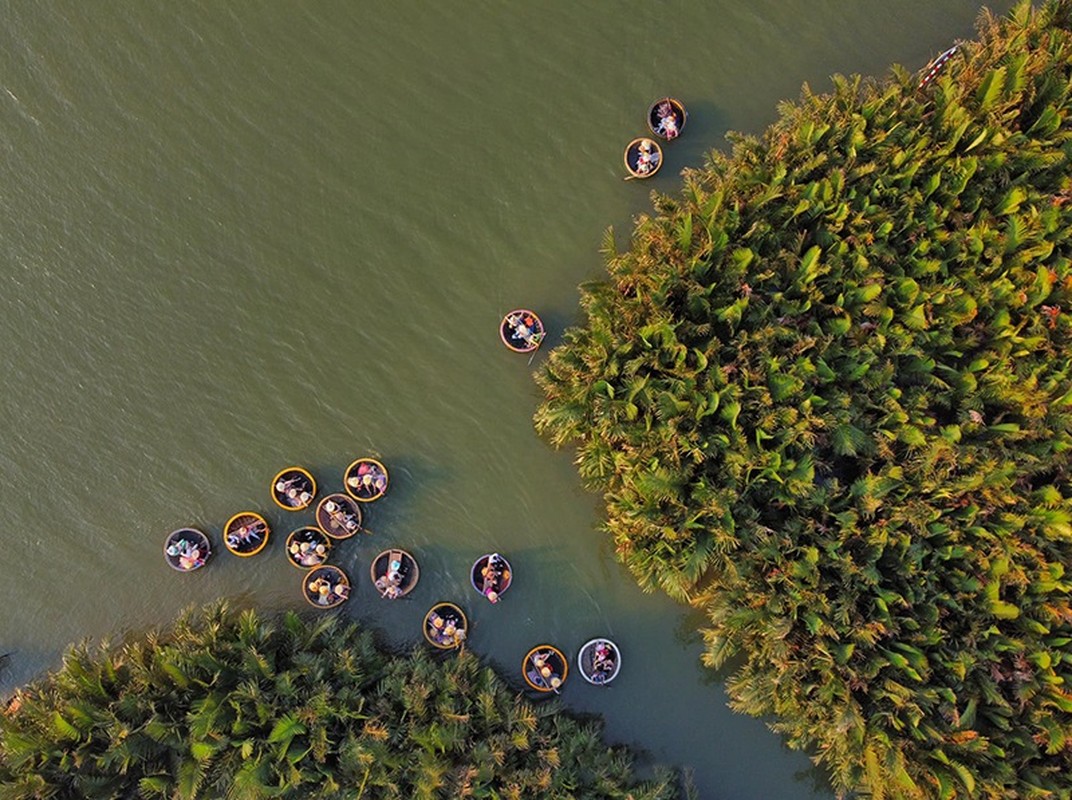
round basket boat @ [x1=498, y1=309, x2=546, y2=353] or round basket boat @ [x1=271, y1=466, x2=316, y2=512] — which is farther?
round basket boat @ [x1=498, y1=309, x2=546, y2=353]

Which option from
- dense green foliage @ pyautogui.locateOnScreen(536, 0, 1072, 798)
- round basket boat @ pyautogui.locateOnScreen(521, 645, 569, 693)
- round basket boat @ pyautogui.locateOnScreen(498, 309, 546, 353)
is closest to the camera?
dense green foliage @ pyautogui.locateOnScreen(536, 0, 1072, 798)

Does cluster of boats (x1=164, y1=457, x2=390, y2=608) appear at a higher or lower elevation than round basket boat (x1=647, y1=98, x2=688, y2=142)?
lower

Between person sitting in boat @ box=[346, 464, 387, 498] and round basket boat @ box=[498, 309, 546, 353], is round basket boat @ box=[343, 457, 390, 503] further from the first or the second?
round basket boat @ box=[498, 309, 546, 353]

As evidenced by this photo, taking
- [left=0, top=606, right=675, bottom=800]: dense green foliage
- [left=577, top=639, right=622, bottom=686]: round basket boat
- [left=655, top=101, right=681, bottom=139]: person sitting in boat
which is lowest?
[left=0, top=606, right=675, bottom=800]: dense green foliage

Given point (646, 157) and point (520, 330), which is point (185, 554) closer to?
point (520, 330)

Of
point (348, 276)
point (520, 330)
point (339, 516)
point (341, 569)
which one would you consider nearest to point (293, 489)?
point (339, 516)

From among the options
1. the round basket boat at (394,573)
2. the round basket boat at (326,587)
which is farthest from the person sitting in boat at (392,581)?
the round basket boat at (326,587)

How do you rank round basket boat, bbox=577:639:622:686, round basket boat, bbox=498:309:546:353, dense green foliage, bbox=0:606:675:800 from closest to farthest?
dense green foliage, bbox=0:606:675:800 < round basket boat, bbox=577:639:622:686 < round basket boat, bbox=498:309:546:353

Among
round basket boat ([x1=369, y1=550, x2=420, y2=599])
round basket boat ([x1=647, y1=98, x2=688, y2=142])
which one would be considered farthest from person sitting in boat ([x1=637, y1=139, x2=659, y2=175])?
round basket boat ([x1=369, y1=550, x2=420, y2=599])

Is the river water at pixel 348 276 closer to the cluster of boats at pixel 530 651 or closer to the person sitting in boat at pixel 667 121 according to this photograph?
the cluster of boats at pixel 530 651
